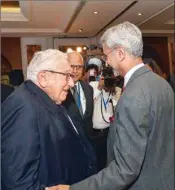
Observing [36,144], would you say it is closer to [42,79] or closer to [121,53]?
[42,79]

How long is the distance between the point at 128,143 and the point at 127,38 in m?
0.41

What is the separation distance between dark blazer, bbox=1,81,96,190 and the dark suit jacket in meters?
0.12

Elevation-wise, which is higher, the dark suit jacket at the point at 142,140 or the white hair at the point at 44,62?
the white hair at the point at 44,62

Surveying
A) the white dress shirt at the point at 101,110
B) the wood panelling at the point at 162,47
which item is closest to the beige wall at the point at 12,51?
the wood panelling at the point at 162,47

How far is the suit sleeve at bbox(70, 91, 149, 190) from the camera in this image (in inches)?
36.8

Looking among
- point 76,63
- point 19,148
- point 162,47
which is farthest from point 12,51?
point 19,148

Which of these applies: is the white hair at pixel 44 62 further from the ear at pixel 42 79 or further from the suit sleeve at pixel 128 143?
the suit sleeve at pixel 128 143

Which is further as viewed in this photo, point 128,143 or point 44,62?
point 44,62

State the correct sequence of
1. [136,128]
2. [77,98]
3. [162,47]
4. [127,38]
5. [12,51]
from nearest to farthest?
[136,128] < [127,38] < [77,98] < [162,47] < [12,51]

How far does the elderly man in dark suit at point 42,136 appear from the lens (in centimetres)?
94

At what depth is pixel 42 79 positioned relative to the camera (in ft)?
3.70

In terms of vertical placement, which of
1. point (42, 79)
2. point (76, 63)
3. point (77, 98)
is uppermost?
point (76, 63)

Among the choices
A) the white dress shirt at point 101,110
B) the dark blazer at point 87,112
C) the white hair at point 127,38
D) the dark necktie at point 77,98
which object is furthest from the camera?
the white dress shirt at point 101,110

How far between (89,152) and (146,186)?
33 centimetres
